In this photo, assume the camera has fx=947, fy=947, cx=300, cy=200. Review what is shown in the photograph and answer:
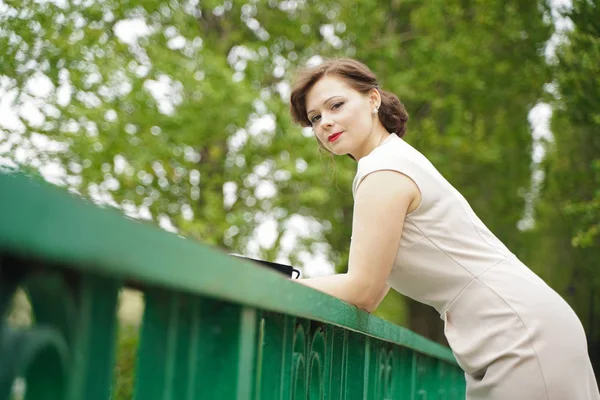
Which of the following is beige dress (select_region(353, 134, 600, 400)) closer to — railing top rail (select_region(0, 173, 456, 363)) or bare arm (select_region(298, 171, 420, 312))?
bare arm (select_region(298, 171, 420, 312))

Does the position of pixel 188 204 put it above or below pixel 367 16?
below

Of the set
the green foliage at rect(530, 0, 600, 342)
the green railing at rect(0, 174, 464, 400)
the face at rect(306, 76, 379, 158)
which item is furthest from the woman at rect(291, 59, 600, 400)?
the green foliage at rect(530, 0, 600, 342)

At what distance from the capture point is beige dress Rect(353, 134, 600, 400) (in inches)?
109

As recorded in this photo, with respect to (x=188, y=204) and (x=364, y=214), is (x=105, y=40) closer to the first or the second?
(x=188, y=204)

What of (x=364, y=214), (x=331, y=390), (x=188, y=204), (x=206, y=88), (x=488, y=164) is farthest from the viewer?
(x=488, y=164)

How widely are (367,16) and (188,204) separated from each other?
5.02 meters

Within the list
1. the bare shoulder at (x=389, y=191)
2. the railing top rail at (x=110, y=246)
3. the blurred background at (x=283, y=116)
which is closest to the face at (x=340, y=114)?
the bare shoulder at (x=389, y=191)

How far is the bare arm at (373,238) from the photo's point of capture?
8.79 ft

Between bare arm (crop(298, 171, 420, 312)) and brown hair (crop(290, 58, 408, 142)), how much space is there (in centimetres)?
80

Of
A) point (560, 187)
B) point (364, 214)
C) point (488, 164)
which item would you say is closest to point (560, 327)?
point (364, 214)

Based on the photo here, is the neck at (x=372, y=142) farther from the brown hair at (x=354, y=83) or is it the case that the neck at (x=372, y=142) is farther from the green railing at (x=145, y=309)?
the green railing at (x=145, y=309)

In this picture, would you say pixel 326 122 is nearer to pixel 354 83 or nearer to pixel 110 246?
pixel 354 83

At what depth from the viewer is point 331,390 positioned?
98.4 inches

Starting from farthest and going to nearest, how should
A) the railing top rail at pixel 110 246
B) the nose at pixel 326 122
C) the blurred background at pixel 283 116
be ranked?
1. the blurred background at pixel 283 116
2. the nose at pixel 326 122
3. the railing top rail at pixel 110 246
